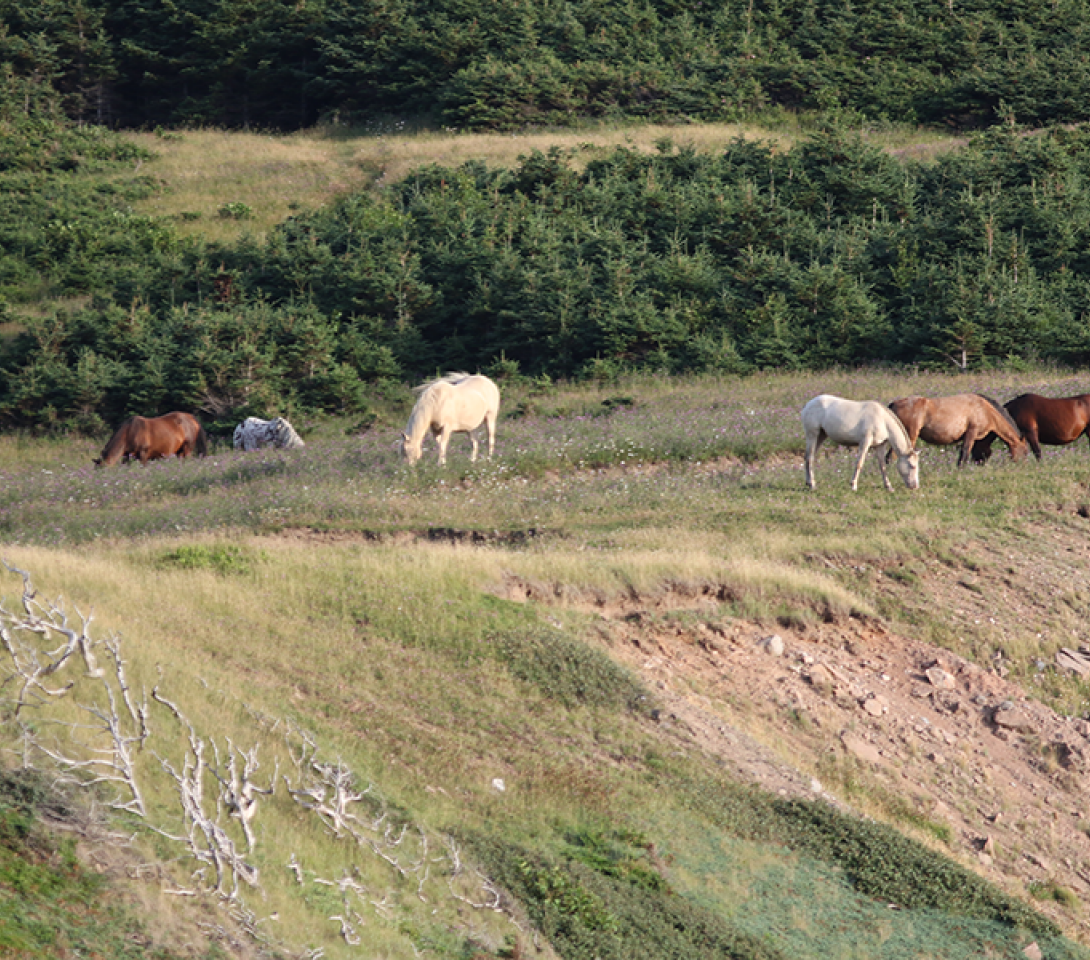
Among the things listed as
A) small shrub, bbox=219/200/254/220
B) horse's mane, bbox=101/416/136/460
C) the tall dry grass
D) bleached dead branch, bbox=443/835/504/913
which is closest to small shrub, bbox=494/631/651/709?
bleached dead branch, bbox=443/835/504/913

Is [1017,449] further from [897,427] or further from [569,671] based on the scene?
[569,671]

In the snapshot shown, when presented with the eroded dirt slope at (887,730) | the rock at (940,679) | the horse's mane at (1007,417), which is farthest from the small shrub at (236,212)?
the rock at (940,679)

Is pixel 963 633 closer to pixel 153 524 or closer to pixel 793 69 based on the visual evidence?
pixel 153 524

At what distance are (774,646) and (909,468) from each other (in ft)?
21.6

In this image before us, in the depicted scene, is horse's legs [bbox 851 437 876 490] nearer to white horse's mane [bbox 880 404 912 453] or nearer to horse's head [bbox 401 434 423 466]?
white horse's mane [bbox 880 404 912 453]

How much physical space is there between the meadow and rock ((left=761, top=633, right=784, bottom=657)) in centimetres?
50

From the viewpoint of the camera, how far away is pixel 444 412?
80.4 feet

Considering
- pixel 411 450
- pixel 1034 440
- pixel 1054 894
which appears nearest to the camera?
pixel 1054 894

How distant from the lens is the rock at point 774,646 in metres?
17.8

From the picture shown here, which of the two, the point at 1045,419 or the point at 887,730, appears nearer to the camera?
the point at 887,730

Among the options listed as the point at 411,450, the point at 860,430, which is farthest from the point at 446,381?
the point at 860,430

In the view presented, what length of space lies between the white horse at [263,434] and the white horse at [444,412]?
26.1 ft

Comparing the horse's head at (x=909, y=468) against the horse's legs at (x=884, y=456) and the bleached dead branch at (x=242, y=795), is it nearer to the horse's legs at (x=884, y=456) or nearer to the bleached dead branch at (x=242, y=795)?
the horse's legs at (x=884, y=456)

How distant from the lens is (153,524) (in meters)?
22.6
